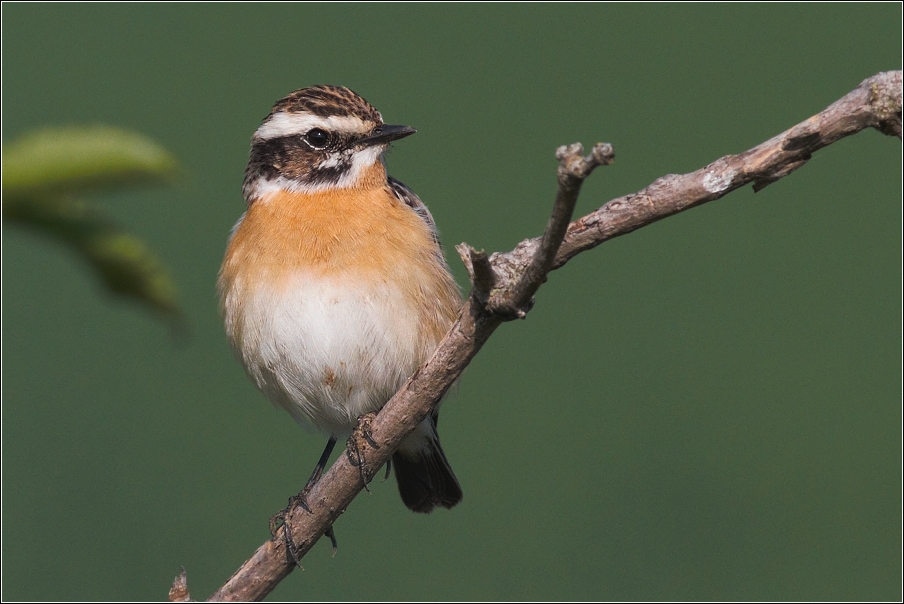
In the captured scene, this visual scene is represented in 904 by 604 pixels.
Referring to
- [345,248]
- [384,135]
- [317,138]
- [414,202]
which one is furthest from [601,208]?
[317,138]

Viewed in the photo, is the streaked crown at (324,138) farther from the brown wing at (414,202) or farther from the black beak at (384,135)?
the brown wing at (414,202)

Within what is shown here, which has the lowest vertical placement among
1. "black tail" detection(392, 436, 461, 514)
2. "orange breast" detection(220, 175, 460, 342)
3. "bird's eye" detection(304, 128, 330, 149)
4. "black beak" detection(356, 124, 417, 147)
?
"black tail" detection(392, 436, 461, 514)

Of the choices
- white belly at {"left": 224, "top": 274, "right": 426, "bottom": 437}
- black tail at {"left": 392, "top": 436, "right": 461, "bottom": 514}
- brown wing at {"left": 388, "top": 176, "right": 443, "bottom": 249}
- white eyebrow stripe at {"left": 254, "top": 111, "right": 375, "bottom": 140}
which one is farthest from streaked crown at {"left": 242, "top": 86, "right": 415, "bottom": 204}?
black tail at {"left": 392, "top": 436, "right": 461, "bottom": 514}

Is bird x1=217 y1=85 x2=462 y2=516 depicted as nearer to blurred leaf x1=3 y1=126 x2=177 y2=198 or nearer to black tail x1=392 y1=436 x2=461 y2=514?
black tail x1=392 y1=436 x2=461 y2=514

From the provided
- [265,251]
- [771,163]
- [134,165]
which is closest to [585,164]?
[771,163]

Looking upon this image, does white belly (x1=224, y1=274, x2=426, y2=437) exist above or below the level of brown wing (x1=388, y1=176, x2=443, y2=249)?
below

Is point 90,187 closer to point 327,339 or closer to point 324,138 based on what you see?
point 327,339

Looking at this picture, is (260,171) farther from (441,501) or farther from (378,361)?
(441,501)
